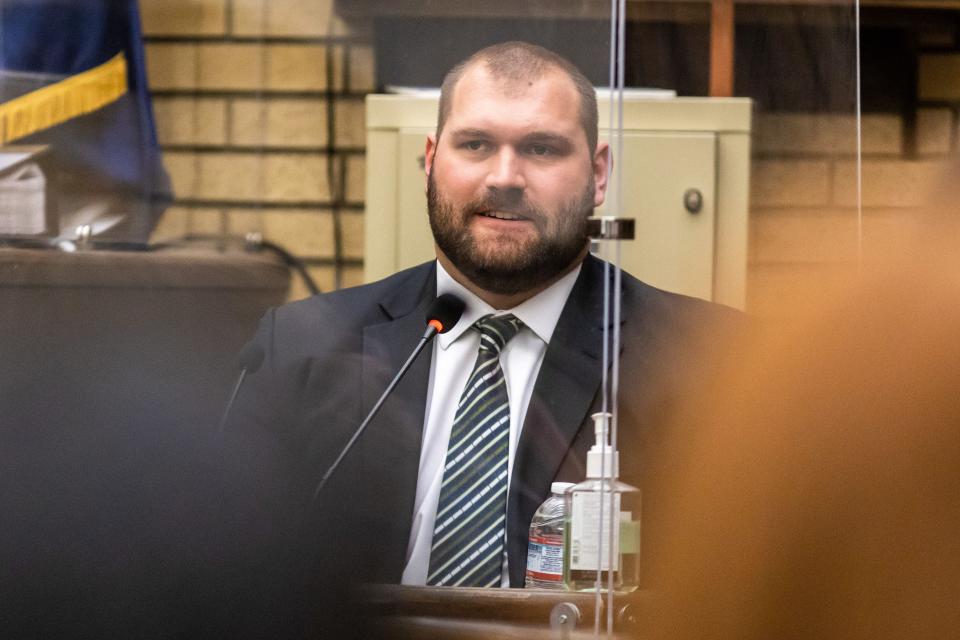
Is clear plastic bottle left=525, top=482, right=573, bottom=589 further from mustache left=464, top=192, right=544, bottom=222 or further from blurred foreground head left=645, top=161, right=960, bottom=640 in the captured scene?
blurred foreground head left=645, top=161, right=960, bottom=640

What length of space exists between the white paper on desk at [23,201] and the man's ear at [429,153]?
35 centimetres

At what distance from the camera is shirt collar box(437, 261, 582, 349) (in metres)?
1.34

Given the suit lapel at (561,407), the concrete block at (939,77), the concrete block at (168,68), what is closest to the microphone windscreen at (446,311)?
the suit lapel at (561,407)

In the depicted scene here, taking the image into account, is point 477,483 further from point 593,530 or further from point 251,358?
point 251,358

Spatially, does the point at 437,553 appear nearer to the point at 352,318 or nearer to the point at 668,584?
the point at 352,318

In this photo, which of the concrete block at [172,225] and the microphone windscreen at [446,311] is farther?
the microphone windscreen at [446,311]

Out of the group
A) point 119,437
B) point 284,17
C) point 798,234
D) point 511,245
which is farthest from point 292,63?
point 798,234

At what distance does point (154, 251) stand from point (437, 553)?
0.41m

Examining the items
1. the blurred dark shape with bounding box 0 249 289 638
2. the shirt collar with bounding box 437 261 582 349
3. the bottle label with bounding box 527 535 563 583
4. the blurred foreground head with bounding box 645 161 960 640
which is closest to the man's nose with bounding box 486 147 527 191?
the shirt collar with bounding box 437 261 582 349

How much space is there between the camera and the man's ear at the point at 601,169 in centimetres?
130

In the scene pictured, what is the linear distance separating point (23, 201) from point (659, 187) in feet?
1.92

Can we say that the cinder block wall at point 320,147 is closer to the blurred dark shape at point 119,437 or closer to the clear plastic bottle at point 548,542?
the blurred dark shape at point 119,437

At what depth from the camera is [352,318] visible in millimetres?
1336

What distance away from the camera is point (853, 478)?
0.76m
